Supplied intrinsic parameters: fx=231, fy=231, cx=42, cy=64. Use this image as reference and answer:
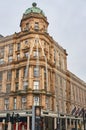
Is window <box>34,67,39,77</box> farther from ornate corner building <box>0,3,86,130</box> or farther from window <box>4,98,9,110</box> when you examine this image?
window <box>4,98,9,110</box>

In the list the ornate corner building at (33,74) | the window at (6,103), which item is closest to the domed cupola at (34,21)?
the ornate corner building at (33,74)

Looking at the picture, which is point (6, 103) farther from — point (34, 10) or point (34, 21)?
point (34, 10)

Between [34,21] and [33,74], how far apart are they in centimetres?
1400

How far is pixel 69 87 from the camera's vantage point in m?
71.1

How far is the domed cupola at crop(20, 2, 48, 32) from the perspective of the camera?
190 feet

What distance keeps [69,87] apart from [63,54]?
10603mm

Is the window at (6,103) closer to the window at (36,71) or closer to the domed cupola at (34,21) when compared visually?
the window at (36,71)

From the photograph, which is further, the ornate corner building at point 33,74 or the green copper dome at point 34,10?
the green copper dome at point 34,10

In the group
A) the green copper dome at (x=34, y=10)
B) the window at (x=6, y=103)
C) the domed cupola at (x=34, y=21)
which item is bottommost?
the window at (x=6, y=103)

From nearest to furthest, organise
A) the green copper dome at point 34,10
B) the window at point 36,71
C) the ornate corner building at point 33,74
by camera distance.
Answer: the ornate corner building at point 33,74 < the window at point 36,71 < the green copper dome at point 34,10

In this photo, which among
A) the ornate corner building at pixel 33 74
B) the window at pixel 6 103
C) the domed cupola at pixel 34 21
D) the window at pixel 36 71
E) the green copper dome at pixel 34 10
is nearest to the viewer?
the ornate corner building at pixel 33 74

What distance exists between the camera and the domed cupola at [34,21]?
58.0 meters

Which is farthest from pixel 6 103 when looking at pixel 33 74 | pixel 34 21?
pixel 34 21

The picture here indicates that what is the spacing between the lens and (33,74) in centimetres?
5356
